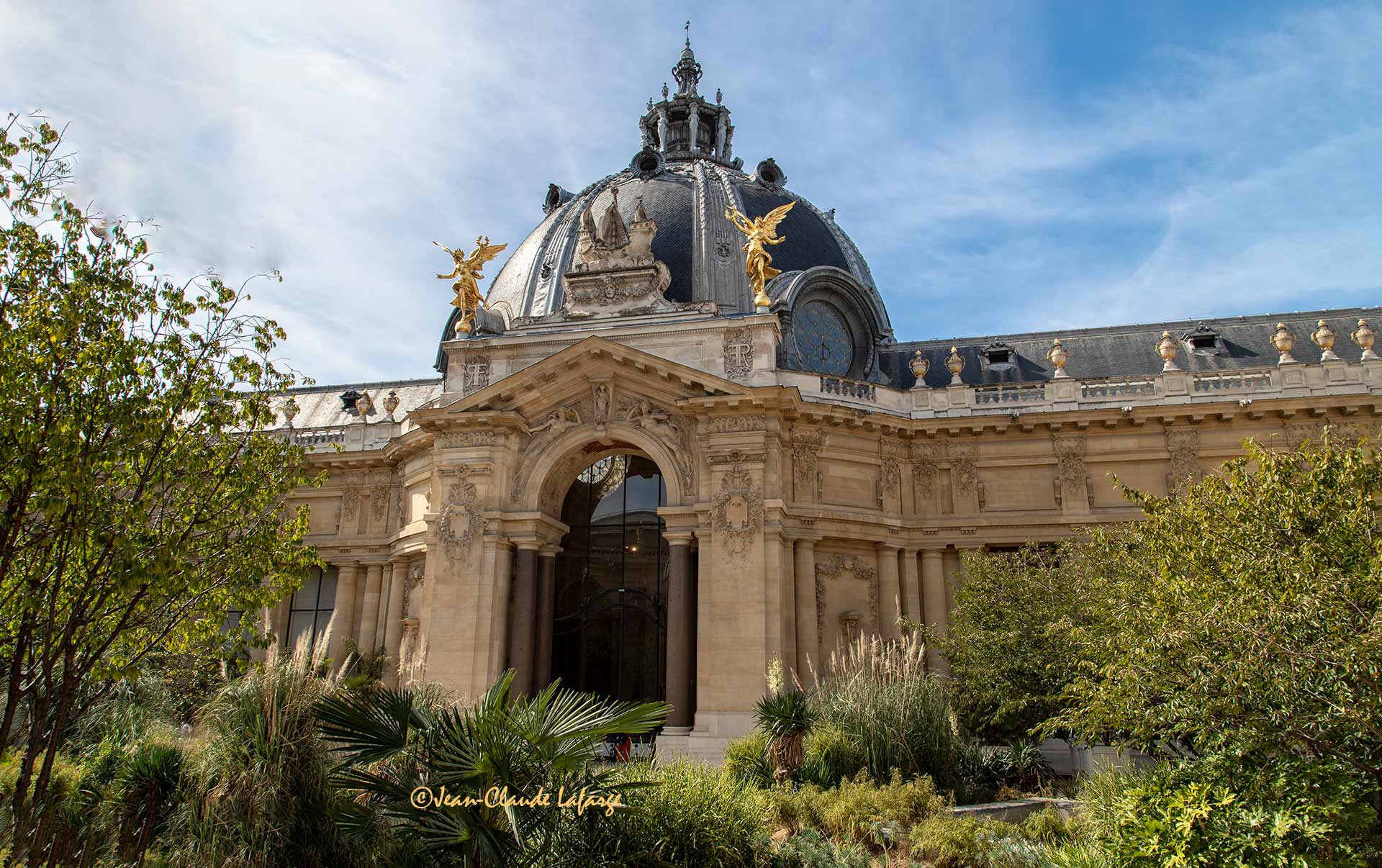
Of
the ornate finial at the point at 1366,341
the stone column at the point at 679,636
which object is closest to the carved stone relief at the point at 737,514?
the stone column at the point at 679,636

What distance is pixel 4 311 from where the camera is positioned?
33.0 feet

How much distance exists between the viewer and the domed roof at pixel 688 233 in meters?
33.1

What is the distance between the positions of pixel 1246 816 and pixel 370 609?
28.7m

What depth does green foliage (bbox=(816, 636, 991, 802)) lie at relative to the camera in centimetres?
1731

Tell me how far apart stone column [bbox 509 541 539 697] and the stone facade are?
0.06 meters

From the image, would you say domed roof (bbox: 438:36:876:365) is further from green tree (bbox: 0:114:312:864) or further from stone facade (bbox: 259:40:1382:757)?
green tree (bbox: 0:114:312:864)

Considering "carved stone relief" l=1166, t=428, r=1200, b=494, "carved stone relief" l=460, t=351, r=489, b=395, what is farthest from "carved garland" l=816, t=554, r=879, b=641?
"carved stone relief" l=460, t=351, r=489, b=395

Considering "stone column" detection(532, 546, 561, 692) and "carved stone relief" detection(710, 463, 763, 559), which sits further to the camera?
"stone column" detection(532, 546, 561, 692)

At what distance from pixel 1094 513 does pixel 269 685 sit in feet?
77.6

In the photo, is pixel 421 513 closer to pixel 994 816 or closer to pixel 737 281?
pixel 737 281

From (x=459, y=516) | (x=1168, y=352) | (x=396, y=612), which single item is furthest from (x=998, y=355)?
(x=396, y=612)

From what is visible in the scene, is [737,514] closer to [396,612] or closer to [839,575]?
[839,575]

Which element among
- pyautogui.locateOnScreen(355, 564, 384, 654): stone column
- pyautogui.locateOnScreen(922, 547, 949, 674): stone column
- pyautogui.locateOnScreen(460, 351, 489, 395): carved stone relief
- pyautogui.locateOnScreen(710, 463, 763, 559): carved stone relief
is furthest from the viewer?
pyautogui.locateOnScreen(355, 564, 384, 654): stone column

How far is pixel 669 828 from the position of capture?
11453 mm
